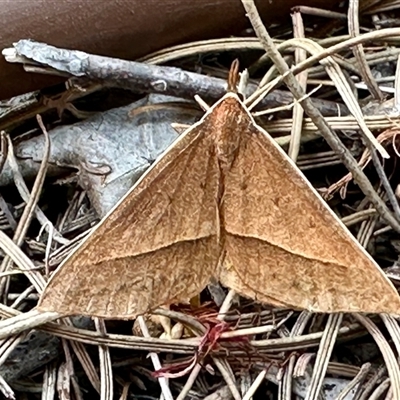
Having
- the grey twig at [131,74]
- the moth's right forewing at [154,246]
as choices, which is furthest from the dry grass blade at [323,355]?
the grey twig at [131,74]

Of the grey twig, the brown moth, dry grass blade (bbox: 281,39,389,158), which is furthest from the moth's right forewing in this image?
dry grass blade (bbox: 281,39,389,158)

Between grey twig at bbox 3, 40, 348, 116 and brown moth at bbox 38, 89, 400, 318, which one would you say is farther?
grey twig at bbox 3, 40, 348, 116

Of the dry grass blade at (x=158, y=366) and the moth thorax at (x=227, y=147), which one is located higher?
the moth thorax at (x=227, y=147)

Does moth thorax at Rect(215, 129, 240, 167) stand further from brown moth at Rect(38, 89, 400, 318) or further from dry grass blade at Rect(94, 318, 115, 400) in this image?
dry grass blade at Rect(94, 318, 115, 400)

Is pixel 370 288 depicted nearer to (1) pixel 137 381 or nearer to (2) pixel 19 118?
(1) pixel 137 381

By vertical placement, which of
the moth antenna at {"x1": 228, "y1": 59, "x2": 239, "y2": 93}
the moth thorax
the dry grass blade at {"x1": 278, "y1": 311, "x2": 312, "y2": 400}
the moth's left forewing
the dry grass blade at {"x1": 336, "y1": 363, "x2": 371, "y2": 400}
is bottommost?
the dry grass blade at {"x1": 336, "y1": 363, "x2": 371, "y2": 400}

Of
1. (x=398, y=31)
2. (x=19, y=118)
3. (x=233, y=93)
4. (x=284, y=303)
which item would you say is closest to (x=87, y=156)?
(x=19, y=118)

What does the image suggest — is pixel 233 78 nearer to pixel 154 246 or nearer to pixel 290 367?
pixel 154 246

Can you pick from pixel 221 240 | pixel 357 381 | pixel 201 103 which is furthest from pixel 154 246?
pixel 357 381

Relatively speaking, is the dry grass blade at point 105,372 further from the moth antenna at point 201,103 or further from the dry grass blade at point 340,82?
the dry grass blade at point 340,82
